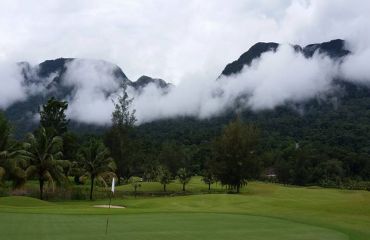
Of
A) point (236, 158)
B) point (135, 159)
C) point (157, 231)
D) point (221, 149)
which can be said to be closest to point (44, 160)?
point (221, 149)

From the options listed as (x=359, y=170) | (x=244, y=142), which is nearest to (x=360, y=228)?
(x=244, y=142)

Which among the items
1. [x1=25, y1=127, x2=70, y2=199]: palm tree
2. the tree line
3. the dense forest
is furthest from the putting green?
[x1=25, y1=127, x2=70, y2=199]: palm tree

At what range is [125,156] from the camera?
8256 centimetres

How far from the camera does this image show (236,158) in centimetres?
6594

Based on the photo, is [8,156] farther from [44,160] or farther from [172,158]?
[172,158]

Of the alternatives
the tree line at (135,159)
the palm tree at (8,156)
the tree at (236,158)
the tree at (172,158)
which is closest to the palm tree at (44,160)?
the tree line at (135,159)

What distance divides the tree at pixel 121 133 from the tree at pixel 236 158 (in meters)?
20.7

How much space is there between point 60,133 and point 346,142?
302 feet

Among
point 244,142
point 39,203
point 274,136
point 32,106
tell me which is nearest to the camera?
point 39,203

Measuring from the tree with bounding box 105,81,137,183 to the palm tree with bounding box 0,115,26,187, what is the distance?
36.3 meters

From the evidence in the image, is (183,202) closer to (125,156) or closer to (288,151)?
(125,156)

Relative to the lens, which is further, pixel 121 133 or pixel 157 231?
pixel 121 133

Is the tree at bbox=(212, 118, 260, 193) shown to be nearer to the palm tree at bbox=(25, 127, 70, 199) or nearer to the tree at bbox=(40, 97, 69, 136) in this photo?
the palm tree at bbox=(25, 127, 70, 199)

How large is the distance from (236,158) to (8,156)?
32.4 metres
